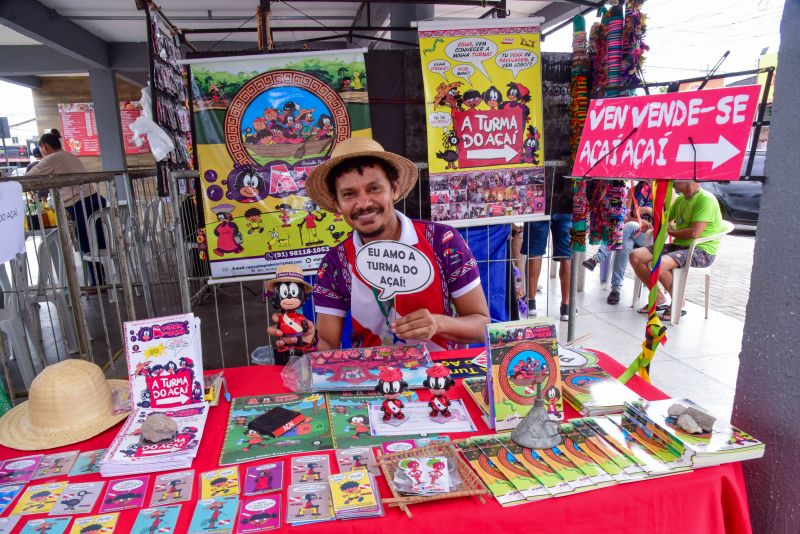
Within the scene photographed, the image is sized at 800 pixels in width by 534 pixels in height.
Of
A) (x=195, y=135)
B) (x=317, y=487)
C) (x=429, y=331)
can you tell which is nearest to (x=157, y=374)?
(x=317, y=487)

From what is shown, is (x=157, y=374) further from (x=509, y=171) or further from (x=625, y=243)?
(x=625, y=243)

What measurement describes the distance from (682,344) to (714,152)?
3.27 m

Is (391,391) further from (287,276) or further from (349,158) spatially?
(349,158)

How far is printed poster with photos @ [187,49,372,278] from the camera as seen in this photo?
9.98 feet

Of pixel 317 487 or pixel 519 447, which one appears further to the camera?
pixel 519 447

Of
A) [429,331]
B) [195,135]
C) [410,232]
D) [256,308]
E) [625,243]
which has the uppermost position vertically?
[195,135]

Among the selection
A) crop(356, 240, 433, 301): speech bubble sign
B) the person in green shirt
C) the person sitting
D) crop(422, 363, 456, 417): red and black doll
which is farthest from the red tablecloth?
the person sitting

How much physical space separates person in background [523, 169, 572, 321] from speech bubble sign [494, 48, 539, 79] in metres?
0.81

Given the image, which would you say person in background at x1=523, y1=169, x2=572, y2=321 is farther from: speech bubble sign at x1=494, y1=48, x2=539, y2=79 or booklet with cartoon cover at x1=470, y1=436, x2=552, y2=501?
booklet with cartoon cover at x1=470, y1=436, x2=552, y2=501

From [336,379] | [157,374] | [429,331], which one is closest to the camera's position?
[157,374]

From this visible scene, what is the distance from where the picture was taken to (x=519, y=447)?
4.15 ft

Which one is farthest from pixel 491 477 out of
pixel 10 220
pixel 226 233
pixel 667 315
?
pixel 667 315

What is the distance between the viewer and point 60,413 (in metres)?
1.38

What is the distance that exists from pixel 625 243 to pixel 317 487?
16.8ft
